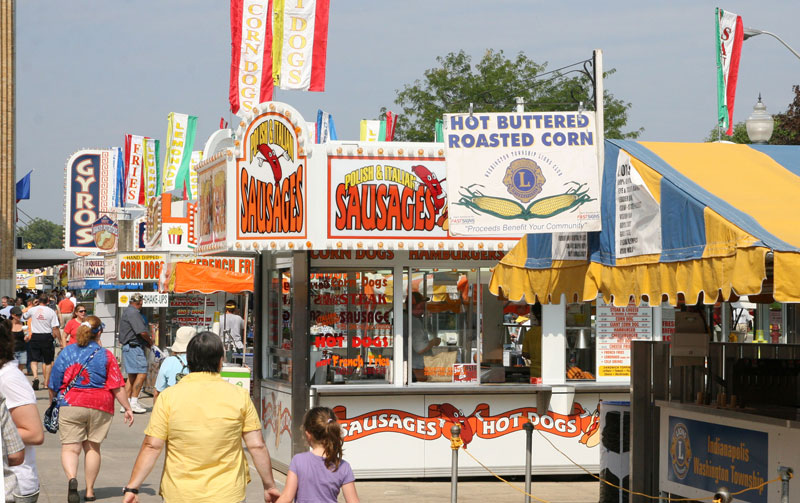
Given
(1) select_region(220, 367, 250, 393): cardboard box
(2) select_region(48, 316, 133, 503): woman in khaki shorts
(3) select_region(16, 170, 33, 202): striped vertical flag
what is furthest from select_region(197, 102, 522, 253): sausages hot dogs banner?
(3) select_region(16, 170, 33, 202): striped vertical flag

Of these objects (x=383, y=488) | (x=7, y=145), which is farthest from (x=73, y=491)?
(x=7, y=145)

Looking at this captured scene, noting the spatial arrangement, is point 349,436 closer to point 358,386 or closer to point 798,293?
point 358,386

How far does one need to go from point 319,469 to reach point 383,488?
20.3ft

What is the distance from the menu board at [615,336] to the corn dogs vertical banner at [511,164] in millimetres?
4439

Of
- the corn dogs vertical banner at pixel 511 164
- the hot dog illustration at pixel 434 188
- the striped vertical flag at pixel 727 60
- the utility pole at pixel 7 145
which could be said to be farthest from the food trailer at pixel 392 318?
the utility pole at pixel 7 145

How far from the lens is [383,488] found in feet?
39.2

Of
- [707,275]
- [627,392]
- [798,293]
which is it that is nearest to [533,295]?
[707,275]

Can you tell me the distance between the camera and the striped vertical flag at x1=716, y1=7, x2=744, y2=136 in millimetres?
20641

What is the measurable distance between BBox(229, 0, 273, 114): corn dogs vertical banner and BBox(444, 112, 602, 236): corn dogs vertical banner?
750 centimetres

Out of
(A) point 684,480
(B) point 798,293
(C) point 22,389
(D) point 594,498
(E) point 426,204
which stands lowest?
(D) point 594,498

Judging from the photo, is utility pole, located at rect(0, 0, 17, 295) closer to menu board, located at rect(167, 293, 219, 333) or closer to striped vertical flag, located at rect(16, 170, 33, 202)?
striped vertical flag, located at rect(16, 170, 33, 202)

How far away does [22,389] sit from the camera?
5.87 m

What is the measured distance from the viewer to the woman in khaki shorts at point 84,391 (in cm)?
1009

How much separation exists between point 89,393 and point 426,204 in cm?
436
